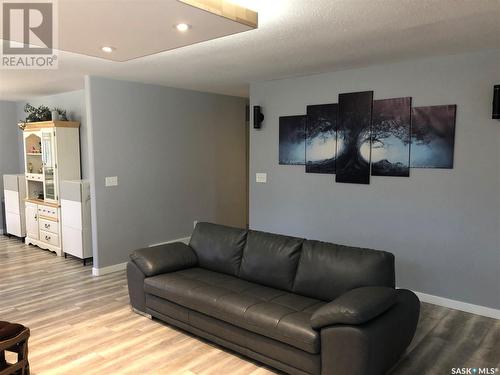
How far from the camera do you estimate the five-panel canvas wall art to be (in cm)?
364

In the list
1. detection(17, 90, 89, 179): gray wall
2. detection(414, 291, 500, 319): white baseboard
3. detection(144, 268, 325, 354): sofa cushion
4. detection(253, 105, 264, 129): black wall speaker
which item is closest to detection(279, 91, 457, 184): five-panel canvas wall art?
detection(253, 105, 264, 129): black wall speaker

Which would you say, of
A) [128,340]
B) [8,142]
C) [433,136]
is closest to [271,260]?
[128,340]

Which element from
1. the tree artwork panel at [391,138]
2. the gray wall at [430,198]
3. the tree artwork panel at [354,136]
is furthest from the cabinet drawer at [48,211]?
the tree artwork panel at [391,138]

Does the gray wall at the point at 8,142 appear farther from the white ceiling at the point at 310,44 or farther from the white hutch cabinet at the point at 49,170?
the white ceiling at the point at 310,44

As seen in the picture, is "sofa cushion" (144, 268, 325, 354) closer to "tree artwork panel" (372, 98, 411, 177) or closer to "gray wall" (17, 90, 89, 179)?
"tree artwork panel" (372, 98, 411, 177)

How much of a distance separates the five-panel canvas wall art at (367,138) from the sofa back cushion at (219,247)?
152cm

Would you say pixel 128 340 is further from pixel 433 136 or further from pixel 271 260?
pixel 433 136

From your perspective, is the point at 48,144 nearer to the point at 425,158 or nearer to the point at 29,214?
the point at 29,214

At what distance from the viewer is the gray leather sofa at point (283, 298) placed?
2209 millimetres

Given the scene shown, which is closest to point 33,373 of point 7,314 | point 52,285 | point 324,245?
point 7,314

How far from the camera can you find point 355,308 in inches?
84.7

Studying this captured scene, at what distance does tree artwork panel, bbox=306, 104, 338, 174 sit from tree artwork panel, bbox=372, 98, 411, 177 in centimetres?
44

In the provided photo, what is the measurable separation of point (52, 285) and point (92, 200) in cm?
106

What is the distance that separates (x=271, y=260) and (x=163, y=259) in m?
1.01
